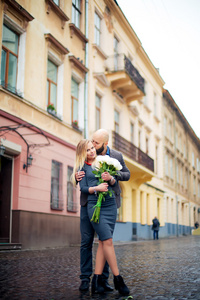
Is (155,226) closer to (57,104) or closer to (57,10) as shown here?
(57,104)

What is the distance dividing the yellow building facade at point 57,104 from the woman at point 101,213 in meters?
→ 6.68

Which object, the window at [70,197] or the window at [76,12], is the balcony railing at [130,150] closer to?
the window at [70,197]

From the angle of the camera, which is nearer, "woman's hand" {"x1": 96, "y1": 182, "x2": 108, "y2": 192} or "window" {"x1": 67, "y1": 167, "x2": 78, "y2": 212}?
"woman's hand" {"x1": 96, "y1": 182, "x2": 108, "y2": 192}

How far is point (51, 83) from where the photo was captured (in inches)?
599

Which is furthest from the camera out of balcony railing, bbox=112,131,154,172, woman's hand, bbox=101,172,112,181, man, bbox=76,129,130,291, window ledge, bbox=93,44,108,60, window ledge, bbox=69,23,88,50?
balcony railing, bbox=112,131,154,172

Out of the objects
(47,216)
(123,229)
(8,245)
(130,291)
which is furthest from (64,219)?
(130,291)

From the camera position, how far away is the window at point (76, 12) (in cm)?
1738

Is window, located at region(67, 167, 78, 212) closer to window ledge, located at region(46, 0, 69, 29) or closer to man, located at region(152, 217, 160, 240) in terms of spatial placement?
window ledge, located at region(46, 0, 69, 29)

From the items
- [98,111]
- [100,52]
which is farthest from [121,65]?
[98,111]

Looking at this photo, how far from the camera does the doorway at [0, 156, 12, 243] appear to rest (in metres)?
12.0

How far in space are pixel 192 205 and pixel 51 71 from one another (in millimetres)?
34746

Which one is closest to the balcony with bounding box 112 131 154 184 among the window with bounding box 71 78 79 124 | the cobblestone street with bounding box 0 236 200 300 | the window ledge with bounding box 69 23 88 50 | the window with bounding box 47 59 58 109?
the window with bounding box 71 78 79 124

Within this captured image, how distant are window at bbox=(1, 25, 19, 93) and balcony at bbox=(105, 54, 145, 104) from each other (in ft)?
26.1

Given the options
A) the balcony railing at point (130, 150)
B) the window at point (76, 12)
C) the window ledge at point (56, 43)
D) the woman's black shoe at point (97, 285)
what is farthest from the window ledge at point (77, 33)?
the woman's black shoe at point (97, 285)
